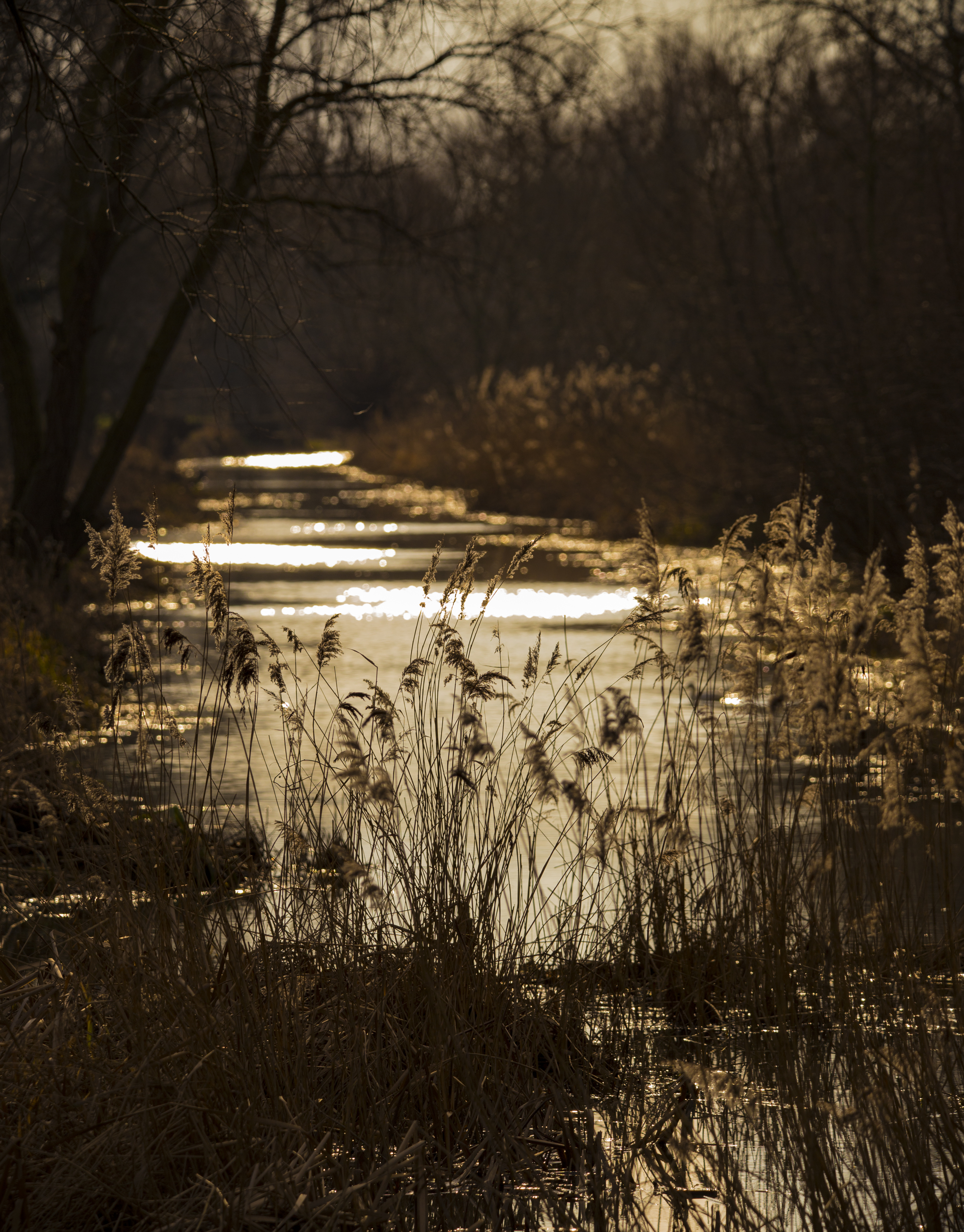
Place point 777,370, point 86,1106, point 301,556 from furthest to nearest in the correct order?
point 301,556
point 777,370
point 86,1106

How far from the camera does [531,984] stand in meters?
4.34

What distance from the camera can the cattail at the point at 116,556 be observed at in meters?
3.87

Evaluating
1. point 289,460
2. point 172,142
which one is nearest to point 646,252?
point 172,142

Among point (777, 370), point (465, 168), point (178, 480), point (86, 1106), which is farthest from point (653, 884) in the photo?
point (178, 480)

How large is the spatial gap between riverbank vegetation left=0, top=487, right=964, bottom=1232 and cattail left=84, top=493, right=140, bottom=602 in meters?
0.02

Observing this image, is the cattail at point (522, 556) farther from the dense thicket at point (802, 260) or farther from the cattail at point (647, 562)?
the dense thicket at point (802, 260)

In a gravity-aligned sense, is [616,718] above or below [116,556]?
below

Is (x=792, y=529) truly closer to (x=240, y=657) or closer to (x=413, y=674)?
(x=413, y=674)

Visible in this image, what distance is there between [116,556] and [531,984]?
165 centimetres

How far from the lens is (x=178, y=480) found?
35.2 meters

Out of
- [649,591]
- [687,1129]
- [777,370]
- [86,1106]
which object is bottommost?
[687,1129]

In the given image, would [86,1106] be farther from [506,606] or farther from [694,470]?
[694,470]

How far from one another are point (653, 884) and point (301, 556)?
16.3 m

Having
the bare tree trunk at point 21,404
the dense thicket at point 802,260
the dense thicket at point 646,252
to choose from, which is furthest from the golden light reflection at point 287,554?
the bare tree trunk at point 21,404
